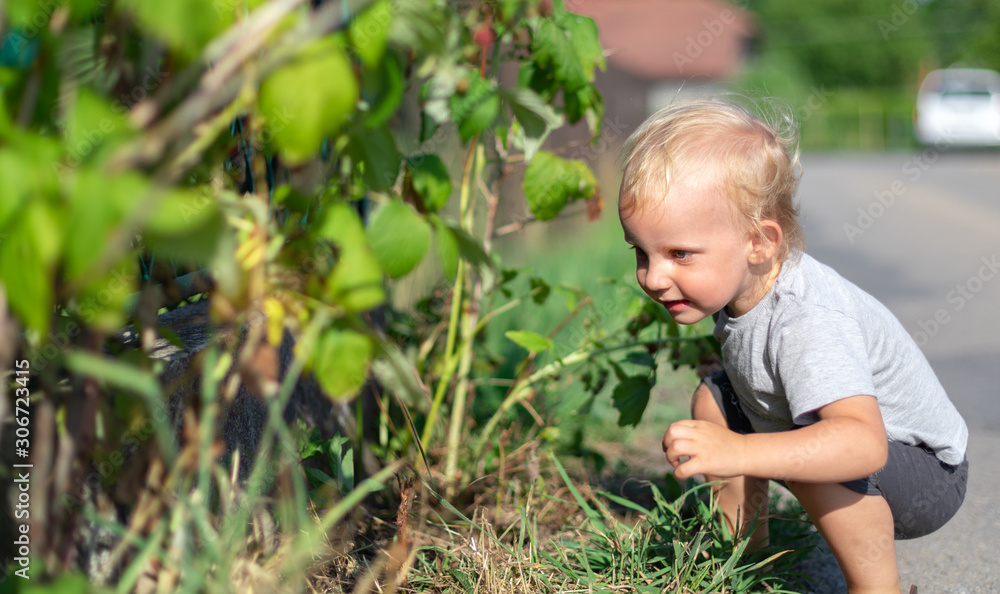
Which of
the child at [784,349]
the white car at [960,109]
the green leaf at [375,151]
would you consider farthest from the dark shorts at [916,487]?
the white car at [960,109]

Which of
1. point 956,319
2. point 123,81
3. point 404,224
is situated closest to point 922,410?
point 404,224

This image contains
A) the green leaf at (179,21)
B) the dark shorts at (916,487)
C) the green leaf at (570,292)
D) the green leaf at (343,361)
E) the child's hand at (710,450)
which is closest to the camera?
the green leaf at (179,21)

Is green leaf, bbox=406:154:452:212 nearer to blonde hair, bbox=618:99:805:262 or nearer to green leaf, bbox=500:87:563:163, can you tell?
green leaf, bbox=500:87:563:163

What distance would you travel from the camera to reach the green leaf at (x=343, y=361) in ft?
3.08

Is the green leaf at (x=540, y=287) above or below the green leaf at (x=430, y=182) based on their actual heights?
below

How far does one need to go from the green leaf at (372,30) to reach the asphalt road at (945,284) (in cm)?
169

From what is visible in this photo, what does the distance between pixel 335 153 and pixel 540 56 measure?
719 mm

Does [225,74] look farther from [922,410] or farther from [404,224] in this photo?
[922,410]

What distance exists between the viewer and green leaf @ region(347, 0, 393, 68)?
2.82ft

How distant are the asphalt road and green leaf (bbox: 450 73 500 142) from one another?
3.60ft

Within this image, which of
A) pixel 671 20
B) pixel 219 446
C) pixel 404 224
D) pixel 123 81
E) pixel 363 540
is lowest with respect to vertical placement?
pixel 671 20

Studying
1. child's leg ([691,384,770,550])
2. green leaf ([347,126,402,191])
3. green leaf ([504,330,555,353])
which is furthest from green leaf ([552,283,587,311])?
green leaf ([347,126,402,191])

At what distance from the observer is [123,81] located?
1028 millimetres

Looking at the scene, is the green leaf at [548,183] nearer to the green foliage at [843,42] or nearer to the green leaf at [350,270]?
the green leaf at [350,270]
